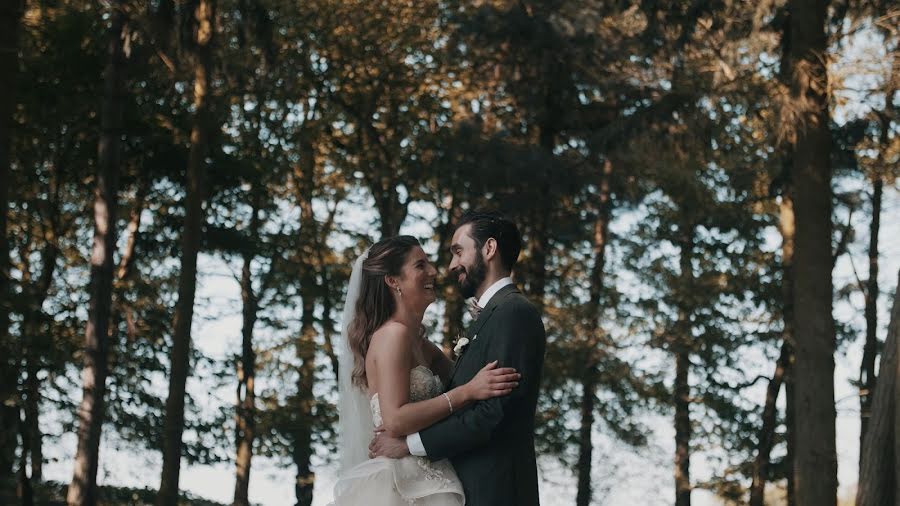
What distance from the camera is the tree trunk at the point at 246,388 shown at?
937 inches

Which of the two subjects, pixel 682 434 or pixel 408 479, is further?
pixel 682 434

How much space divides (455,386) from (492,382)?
355 millimetres

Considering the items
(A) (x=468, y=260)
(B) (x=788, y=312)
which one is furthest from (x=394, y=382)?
(B) (x=788, y=312)

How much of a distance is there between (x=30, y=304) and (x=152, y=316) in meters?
6.29

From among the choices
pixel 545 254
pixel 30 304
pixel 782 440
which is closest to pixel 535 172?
pixel 545 254

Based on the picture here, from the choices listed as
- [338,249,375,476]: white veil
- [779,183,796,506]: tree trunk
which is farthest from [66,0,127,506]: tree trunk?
[779,183,796,506]: tree trunk

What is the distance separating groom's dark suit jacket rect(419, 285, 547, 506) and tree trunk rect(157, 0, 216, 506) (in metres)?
13.0

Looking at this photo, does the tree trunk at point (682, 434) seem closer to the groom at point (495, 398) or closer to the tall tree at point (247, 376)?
the tall tree at point (247, 376)

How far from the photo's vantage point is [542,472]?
24.8m

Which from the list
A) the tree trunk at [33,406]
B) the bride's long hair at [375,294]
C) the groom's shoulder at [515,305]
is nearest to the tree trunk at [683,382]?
the tree trunk at [33,406]

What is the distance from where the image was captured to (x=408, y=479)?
5.27 metres

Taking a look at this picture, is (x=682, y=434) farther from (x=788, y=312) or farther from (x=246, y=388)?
(x=246, y=388)

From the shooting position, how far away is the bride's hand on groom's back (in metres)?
4.91

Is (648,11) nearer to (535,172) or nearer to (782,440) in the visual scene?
(535,172)
